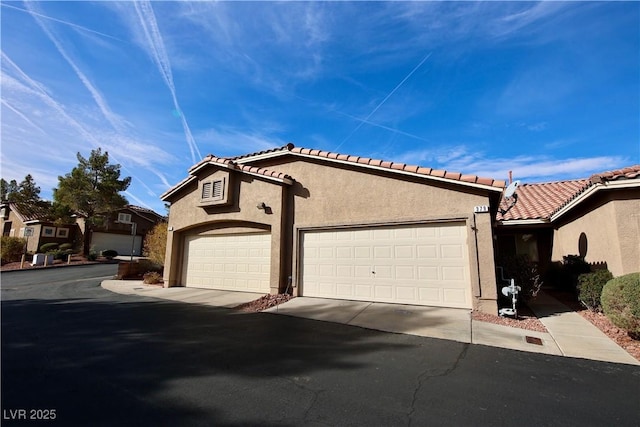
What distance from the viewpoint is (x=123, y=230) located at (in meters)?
34.0

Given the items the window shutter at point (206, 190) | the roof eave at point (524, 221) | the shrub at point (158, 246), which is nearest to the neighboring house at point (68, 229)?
the shrub at point (158, 246)

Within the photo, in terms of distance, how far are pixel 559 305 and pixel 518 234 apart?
5803 millimetres

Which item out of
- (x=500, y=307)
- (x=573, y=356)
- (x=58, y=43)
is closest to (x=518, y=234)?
(x=500, y=307)

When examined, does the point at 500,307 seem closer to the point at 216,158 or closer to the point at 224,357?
the point at 224,357

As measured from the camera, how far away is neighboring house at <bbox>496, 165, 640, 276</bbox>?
23.8 feet

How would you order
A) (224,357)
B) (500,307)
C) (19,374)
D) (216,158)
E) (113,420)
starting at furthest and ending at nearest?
(216,158), (500,307), (224,357), (19,374), (113,420)

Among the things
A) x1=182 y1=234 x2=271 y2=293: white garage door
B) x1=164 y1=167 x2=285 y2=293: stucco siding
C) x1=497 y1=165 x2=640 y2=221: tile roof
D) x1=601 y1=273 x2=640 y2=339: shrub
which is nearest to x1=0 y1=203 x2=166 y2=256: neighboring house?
x1=164 y1=167 x2=285 y2=293: stucco siding

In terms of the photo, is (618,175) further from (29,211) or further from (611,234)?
(29,211)

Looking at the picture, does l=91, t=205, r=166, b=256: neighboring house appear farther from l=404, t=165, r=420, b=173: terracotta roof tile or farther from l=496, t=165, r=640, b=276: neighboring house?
l=496, t=165, r=640, b=276: neighboring house

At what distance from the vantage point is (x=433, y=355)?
4805mm

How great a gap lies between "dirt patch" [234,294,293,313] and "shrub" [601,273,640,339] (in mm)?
7646

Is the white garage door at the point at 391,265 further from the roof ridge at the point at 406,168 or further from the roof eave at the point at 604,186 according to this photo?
the roof eave at the point at 604,186

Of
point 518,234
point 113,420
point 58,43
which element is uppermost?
point 58,43

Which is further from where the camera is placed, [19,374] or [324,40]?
[324,40]
